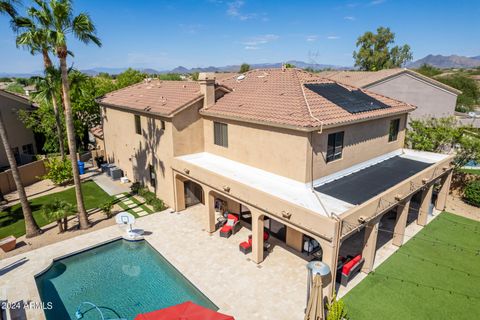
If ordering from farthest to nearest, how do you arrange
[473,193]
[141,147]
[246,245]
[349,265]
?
1. [141,147]
2. [473,193]
3. [246,245]
4. [349,265]

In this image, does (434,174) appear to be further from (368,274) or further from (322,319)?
(322,319)

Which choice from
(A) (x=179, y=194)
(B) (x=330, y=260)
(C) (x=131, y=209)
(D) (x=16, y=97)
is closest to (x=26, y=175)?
(D) (x=16, y=97)

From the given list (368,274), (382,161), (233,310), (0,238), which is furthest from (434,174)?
(0,238)

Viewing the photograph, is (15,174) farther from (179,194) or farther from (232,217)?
(232,217)

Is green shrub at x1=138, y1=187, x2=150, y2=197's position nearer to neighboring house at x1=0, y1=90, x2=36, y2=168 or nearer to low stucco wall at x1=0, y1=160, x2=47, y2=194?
low stucco wall at x1=0, y1=160, x2=47, y2=194

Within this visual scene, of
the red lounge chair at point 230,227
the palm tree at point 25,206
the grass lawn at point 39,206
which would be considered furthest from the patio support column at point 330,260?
the grass lawn at point 39,206
